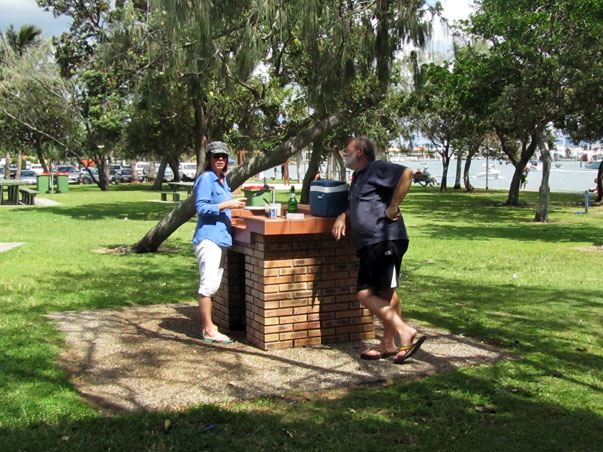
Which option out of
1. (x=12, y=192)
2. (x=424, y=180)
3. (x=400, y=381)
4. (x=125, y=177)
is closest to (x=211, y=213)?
→ (x=400, y=381)

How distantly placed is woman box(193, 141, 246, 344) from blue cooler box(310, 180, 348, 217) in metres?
0.63

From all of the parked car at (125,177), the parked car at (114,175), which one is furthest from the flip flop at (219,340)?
the parked car at (125,177)

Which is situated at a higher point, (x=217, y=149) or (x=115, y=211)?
(x=217, y=149)

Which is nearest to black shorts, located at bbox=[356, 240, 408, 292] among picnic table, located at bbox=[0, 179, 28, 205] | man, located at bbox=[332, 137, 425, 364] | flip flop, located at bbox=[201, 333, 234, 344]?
man, located at bbox=[332, 137, 425, 364]

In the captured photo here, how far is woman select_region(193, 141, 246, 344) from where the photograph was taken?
577 centimetres

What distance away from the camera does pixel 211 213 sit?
18.7ft

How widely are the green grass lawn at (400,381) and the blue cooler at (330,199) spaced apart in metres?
1.49

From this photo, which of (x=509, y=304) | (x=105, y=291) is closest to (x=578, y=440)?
(x=509, y=304)

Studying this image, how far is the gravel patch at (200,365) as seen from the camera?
15.2ft

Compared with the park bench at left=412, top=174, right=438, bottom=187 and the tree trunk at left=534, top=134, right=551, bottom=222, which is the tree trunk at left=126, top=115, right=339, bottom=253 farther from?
the park bench at left=412, top=174, right=438, bottom=187

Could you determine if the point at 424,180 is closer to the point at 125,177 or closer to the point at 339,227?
the point at 125,177

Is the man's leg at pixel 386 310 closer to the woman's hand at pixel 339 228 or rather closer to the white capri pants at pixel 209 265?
the woman's hand at pixel 339 228

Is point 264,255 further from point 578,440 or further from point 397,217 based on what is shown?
point 578,440

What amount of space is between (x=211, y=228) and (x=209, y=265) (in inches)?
12.3
